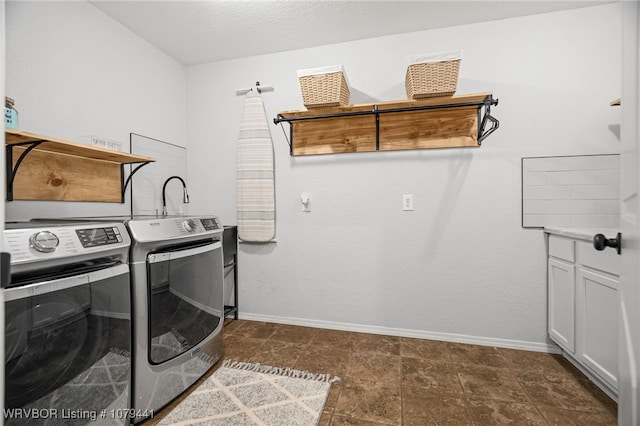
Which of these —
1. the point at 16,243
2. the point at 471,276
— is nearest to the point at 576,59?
the point at 471,276

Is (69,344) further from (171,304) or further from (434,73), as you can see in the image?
(434,73)

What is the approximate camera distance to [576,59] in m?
2.03

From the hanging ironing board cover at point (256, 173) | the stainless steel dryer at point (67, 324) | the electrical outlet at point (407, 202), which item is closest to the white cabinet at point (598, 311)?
the electrical outlet at point (407, 202)

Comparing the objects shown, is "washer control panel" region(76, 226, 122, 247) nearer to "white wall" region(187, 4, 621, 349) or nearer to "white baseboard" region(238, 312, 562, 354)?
"white wall" region(187, 4, 621, 349)

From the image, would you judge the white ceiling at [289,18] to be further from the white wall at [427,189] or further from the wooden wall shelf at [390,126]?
the wooden wall shelf at [390,126]

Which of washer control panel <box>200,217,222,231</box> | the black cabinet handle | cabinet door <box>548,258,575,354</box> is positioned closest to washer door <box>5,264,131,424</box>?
washer control panel <box>200,217,222,231</box>

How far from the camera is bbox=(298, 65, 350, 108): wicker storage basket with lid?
2.02 metres

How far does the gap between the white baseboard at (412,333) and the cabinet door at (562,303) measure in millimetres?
161

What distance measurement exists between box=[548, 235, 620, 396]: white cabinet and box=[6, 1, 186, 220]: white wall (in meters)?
3.05

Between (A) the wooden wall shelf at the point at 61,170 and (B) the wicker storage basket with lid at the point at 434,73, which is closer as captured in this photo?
(A) the wooden wall shelf at the point at 61,170

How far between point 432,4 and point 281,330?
2.67m

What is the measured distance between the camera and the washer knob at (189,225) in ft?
5.24

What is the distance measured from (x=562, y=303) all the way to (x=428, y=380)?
102 cm

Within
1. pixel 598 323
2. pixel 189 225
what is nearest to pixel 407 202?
pixel 598 323
